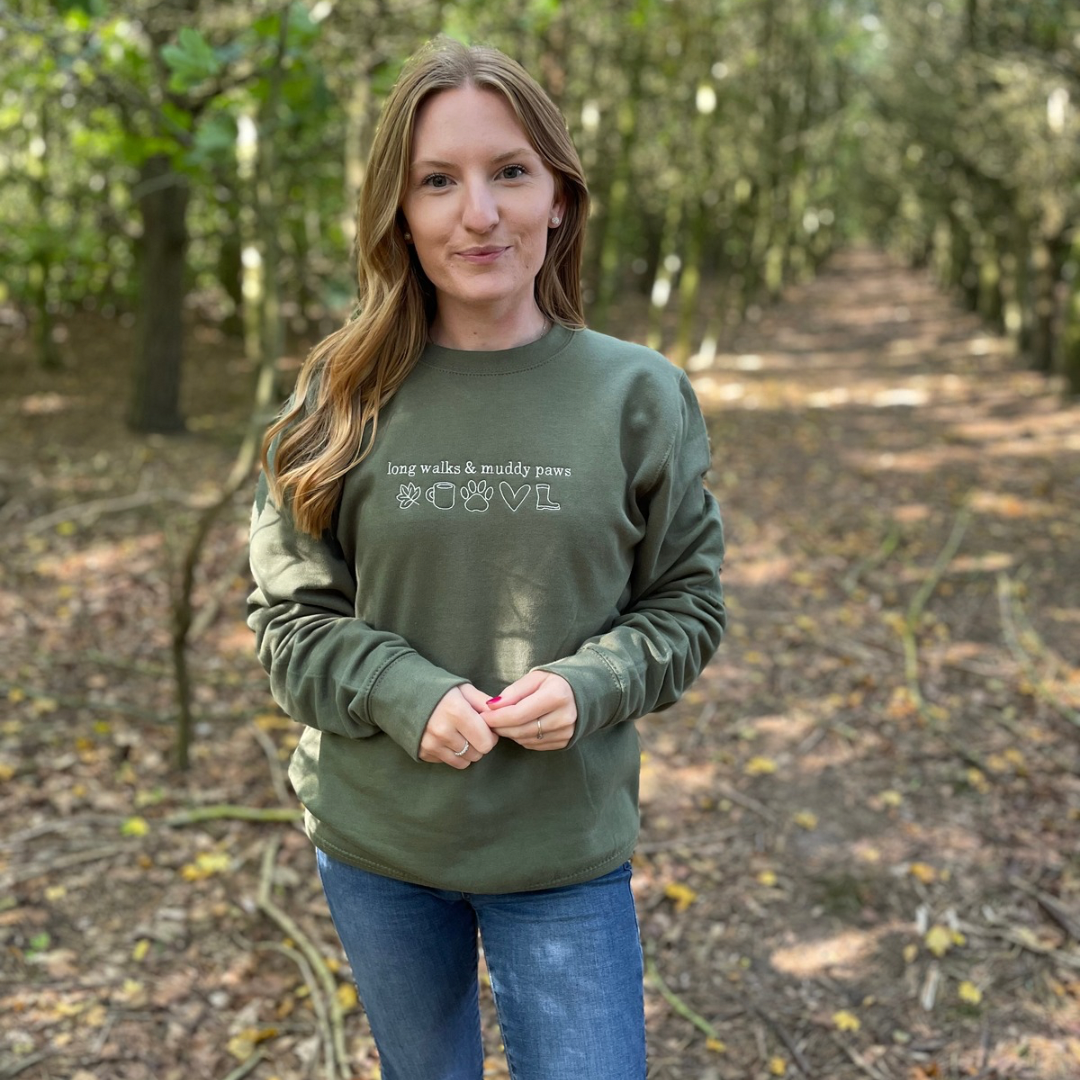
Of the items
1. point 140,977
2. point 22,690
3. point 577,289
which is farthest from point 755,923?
point 22,690

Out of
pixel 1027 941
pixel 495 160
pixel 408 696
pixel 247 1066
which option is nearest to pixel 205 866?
pixel 247 1066

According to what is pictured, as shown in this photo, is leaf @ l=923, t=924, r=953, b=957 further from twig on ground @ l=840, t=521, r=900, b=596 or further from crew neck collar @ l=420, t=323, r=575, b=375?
twig on ground @ l=840, t=521, r=900, b=596

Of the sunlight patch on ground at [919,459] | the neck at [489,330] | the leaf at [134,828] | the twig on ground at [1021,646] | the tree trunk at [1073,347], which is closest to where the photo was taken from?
the neck at [489,330]

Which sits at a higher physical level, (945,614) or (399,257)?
(399,257)

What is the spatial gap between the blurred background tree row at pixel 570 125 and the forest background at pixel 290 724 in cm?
7

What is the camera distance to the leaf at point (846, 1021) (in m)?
3.71

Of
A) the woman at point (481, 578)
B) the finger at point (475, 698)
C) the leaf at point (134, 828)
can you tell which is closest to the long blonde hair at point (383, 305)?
the woman at point (481, 578)

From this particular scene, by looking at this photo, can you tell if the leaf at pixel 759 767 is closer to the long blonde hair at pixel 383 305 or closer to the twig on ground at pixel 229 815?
the twig on ground at pixel 229 815

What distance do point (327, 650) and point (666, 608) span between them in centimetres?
62

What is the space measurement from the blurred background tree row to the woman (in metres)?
1.91

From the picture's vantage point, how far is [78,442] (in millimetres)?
10227

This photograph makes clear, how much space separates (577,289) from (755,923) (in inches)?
121

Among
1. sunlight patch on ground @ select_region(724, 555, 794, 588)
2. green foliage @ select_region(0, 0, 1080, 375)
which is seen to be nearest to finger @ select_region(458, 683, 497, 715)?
green foliage @ select_region(0, 0, 1080, 375)

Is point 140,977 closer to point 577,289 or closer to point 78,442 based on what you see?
point 577,289
